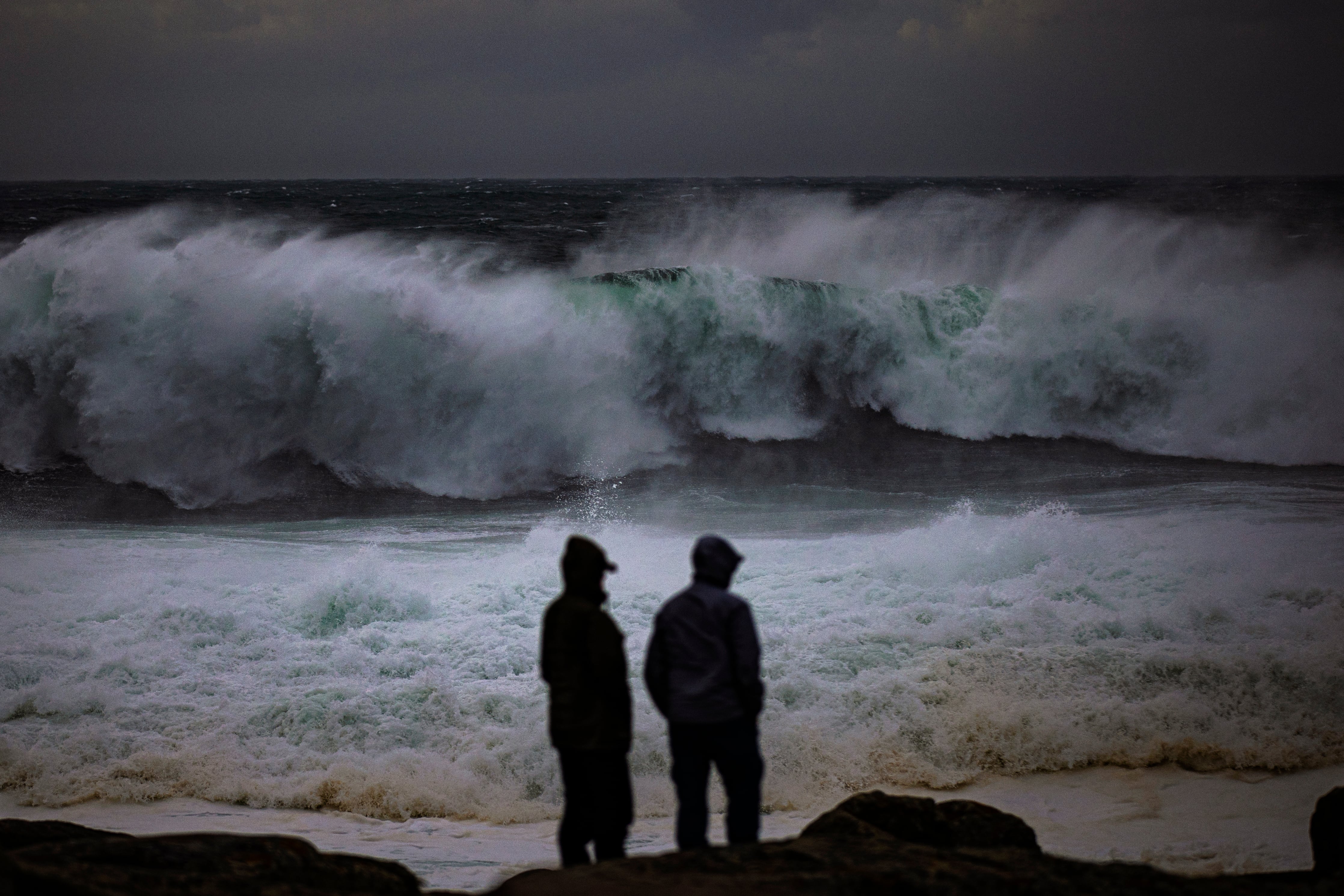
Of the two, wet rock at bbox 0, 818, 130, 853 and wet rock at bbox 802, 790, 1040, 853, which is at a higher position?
wet rock at bbox 802, 790, 1040, 853

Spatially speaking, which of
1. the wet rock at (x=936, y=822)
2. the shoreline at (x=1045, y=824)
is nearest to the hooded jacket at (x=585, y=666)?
the wet rock at (x=936, y=822)

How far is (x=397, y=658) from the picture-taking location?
26.4 feet

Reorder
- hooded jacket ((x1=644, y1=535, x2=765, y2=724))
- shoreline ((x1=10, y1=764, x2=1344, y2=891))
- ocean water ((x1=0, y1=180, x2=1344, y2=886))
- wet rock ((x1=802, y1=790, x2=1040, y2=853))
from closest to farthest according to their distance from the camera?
hooded jacket ((x1=644, y1=535, x2=765, y2=724))
wet rock ((x1=802, y1=790, x2=1040, y2=853))
shoreline ((x1=10, y1=764, x2=1344, y2=891))
ocean water ((x1=0, y1=180, x2=1344, y2=886))

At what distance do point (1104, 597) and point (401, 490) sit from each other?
27.4ft

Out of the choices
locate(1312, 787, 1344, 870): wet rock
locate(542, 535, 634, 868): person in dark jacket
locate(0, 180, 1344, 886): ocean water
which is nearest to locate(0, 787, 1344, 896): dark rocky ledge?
locate(542, 535, 634, 868): person in dark jacket

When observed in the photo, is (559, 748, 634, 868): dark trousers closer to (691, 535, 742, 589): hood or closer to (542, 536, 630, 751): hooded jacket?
(542, 536, 630, 751): hooded jacket

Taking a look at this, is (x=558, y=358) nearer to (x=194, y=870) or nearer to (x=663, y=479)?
(x=663, y=479)

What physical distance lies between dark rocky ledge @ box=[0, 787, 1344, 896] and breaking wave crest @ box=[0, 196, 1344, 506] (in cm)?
969

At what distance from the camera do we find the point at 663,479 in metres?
13.3

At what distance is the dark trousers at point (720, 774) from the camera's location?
366 cm

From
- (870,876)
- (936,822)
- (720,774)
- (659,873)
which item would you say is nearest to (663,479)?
(936,822)

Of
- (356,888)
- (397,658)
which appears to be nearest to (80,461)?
(397,658)

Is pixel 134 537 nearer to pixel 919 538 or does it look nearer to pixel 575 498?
pixel 575 498

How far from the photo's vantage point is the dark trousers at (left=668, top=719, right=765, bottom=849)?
3658 mm
